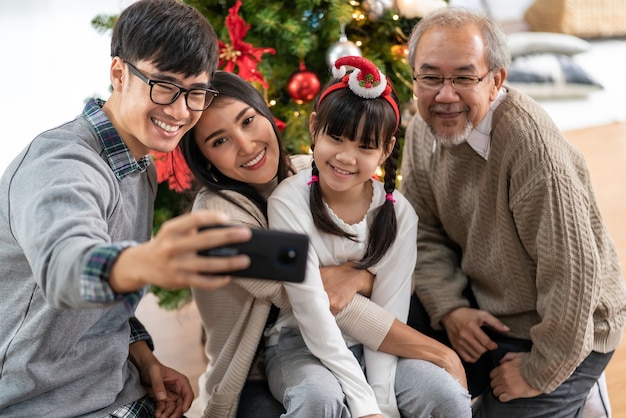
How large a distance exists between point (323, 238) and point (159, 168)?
677 millimetres

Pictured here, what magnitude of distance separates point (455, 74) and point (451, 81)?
0.7 inches

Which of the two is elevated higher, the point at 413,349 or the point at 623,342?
the point at 413,349

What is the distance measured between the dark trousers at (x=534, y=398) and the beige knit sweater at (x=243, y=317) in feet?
1.29

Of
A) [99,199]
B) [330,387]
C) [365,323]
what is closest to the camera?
[99,199]

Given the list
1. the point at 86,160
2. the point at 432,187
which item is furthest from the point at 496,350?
the point at 86,160

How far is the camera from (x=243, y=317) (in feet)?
5.48

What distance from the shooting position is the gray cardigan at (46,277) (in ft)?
3.78

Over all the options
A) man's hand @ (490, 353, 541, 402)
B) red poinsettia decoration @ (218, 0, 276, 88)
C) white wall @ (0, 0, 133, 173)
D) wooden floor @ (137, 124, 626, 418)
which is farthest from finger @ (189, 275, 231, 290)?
white wall @ (0, 0, 133, 173)

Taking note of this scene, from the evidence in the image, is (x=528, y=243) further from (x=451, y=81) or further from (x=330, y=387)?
(x=330, y=387)

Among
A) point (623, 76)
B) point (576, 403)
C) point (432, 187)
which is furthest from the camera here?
point (623, 76)

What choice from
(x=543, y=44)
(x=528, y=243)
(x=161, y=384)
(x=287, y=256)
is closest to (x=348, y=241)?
(x=528, y=243)

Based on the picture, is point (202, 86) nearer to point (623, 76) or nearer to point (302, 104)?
point (302, 104)

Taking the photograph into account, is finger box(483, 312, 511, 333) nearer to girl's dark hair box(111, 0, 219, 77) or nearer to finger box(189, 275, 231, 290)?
girl's dark hair box(111, 0, 219, 77)

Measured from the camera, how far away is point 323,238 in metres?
1.68
